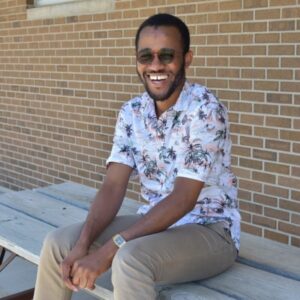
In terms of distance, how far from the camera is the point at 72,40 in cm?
555

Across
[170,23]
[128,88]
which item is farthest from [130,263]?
[128,88]

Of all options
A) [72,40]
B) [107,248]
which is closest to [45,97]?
[72,40]

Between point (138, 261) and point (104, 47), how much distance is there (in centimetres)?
318

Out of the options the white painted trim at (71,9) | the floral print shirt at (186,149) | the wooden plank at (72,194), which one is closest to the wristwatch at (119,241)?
the floral print shirt at (186,149)

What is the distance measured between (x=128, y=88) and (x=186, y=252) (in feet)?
8.86

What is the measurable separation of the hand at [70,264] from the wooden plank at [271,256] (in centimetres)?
77

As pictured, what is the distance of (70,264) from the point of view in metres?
2.52

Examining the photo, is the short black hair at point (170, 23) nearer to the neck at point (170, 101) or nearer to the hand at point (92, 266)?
the neck at point (170, 101)

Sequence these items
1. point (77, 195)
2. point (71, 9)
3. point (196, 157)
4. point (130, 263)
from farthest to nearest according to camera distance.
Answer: point (71, 9) < point (77, 195) < point (196, 157) < point (130, 263)

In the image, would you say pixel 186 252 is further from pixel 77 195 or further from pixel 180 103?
pixel 77 195

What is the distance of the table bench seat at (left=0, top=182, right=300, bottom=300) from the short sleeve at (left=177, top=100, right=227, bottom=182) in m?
0.46

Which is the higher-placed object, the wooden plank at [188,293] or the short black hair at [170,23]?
the short black hair at [170,23]

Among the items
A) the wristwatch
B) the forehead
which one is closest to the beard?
the forehead

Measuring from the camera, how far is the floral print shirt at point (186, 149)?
8.43ft
